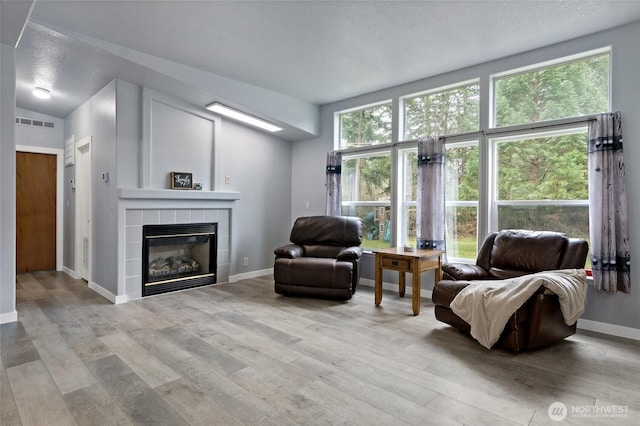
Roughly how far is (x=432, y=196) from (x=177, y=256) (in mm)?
3528

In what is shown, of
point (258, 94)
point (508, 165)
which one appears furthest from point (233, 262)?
point (508, 165)

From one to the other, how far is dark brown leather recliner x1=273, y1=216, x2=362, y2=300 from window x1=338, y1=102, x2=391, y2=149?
4.08 feet

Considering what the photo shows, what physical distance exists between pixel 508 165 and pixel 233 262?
155 inches

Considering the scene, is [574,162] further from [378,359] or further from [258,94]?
[258,94]

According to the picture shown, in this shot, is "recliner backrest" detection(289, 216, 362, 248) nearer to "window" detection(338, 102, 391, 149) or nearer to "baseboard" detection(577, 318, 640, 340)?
"window" detection(338, 102, 391, 149)

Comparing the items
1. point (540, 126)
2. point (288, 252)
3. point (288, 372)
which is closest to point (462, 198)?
point (540, 126)

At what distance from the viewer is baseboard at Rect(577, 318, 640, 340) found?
2979mm

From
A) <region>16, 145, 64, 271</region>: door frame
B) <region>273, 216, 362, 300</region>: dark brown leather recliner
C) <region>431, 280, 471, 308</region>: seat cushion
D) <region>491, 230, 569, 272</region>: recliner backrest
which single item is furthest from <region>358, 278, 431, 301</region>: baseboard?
<region>16, 145, 64, 271</region>: door frame

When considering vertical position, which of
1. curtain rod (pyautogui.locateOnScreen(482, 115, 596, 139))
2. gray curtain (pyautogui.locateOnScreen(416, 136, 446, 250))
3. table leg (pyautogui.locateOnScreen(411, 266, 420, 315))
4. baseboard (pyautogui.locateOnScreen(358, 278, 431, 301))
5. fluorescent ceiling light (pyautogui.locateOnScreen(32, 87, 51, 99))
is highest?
fluorescent ceiling light (pyautogui.locateOnScreen(32, 87, 51, 99))

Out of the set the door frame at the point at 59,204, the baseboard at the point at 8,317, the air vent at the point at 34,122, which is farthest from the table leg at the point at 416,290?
the air vent at the point at 34,122

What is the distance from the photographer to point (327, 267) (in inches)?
159

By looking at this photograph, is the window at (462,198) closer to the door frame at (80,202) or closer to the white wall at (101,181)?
the white wall at (101,181)

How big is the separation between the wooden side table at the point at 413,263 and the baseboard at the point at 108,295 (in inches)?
117

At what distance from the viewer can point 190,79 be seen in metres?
3.93
